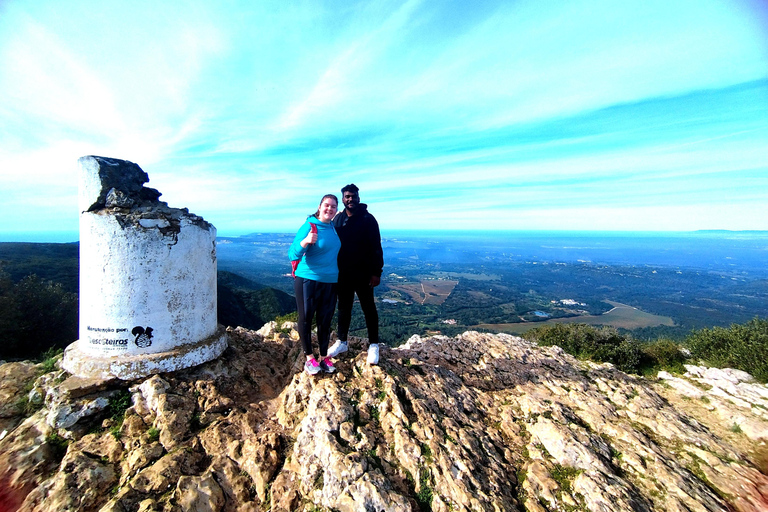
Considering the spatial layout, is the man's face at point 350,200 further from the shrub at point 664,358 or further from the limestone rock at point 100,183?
the shrub at point 664,358

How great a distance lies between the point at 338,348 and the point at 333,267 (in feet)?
6.15

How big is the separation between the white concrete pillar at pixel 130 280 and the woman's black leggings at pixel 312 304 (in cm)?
188

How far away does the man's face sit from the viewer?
6016 mm

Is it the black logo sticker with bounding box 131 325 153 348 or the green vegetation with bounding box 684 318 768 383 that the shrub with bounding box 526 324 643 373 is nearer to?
the green vegetation with bounding box 684 318 768 383

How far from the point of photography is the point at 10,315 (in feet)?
46.7

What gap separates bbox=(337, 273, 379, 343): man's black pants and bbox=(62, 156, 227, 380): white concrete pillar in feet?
8.33

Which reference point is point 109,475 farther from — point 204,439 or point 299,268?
point 299,268

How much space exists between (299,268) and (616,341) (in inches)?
536

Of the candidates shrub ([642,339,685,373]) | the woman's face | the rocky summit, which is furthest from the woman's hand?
shrub ([642,339,685,373])

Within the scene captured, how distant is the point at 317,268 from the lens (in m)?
5.47

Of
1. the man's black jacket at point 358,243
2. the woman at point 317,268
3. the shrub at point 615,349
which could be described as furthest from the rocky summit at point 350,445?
the shrub at point 615,349

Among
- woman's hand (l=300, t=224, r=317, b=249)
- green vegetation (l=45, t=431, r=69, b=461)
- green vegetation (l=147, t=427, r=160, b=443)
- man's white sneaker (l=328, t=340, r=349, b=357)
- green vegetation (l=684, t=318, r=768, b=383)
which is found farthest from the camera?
green vegetation (l=684, t=318, r=768, b=383)

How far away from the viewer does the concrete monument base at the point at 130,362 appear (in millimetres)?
5176

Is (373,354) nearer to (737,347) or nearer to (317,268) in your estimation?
(317,268)
